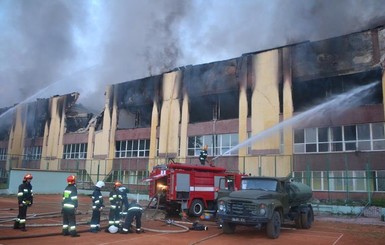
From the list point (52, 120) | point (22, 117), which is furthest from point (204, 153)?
point (22, 117)

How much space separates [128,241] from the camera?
32.3 feet

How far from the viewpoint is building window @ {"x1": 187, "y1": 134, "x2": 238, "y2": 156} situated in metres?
29.5

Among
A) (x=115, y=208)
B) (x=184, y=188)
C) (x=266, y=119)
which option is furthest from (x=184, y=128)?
(x=115, y=208)

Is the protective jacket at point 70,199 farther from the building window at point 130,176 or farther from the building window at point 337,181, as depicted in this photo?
the building window at point 130,176

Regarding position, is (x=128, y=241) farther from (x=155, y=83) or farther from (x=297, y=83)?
(x=155, y=83)

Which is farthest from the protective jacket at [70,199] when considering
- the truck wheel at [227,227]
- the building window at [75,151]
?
the building window at [75,151]

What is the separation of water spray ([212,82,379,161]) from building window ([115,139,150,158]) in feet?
38.6

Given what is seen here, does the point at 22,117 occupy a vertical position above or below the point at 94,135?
above

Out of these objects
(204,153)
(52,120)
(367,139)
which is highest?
(52,120)

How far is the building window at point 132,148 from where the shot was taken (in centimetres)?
3534

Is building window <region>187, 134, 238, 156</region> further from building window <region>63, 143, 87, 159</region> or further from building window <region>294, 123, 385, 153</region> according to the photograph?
building window <region>63, 143, 87, 159</region>

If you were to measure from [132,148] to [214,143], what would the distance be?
991 cm

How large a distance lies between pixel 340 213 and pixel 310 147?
268 inches

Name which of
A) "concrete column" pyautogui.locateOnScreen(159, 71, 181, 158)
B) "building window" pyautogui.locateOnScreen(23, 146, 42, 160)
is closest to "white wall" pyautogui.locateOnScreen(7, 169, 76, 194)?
"concrete column" pyautogui.locateOnScreen(159, 71, 181, 158)
